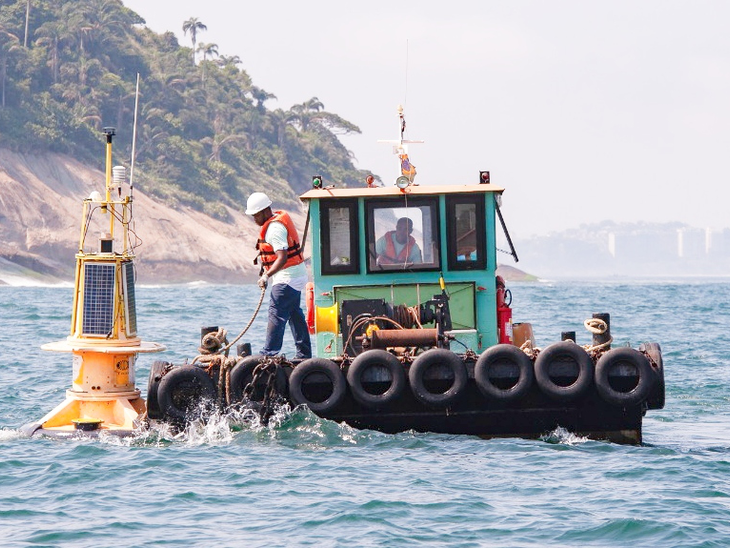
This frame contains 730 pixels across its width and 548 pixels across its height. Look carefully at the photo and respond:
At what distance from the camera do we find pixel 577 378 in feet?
38.4

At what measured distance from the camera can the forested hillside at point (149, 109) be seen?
322ft

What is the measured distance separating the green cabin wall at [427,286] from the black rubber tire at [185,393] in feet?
4.89

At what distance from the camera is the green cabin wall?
13.0m

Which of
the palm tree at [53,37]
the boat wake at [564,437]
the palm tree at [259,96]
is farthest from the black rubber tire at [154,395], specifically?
the palm tree at [259,96]

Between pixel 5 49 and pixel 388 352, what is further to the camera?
pixel 5 49

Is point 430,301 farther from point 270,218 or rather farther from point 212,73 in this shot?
point 212,73

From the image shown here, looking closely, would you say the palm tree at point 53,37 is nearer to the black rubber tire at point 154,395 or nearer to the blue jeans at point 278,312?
the blue jeans at point 278,312

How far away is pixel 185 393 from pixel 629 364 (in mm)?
4016

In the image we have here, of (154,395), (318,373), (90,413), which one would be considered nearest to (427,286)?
(318,373)

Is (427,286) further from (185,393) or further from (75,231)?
(75,231)

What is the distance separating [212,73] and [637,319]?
90.0 meters

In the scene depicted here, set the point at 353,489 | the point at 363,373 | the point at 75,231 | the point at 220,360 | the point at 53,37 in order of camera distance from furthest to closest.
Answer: the point at 53,37
the point at 75,231
the point at 220,360
the point at 363,373
the point at 353,489

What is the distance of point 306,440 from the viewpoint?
38.8ft

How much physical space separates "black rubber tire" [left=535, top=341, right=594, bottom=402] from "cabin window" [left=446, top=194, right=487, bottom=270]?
5.30 feet
